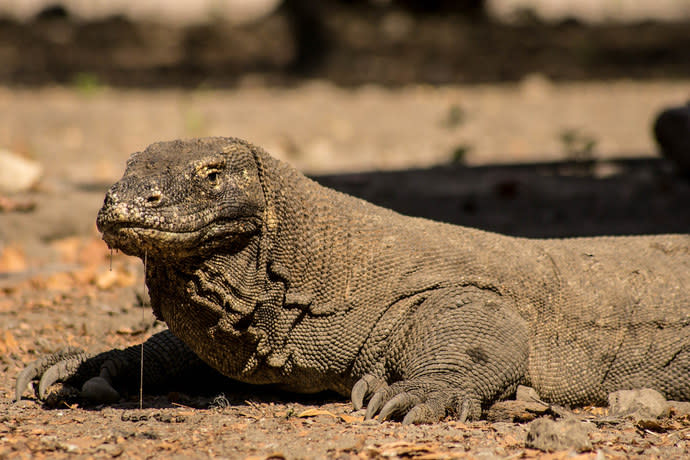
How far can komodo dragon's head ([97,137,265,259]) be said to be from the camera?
321cm

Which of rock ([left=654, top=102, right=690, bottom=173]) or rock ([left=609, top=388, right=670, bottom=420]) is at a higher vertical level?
rock ([left=654, top=102, right=690, bottom=173])

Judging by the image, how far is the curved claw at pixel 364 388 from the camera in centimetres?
361

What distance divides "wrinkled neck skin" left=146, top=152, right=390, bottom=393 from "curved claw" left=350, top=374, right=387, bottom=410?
11cm

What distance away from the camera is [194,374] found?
420 cm

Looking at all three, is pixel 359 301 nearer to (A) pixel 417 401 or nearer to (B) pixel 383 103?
(A) pixel 417 401

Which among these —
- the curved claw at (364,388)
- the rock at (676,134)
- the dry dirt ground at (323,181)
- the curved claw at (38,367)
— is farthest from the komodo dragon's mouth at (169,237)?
the rock at (676,134)

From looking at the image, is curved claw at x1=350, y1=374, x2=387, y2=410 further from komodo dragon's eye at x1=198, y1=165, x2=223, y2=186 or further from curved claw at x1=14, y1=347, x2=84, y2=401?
curved claw at x1=14, y1=347, x2=84, y2=401

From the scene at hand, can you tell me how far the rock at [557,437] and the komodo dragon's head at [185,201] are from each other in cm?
143

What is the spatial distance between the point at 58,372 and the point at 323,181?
403cm

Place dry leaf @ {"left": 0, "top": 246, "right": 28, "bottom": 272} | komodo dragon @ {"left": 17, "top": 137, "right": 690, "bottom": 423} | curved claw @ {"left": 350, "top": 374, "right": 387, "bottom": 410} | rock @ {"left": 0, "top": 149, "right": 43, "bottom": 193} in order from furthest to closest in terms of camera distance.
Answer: rock @ {"left": 0, "top": 149, "right": 43, "bottom": 193}, dry leaf @ {"left": 0, "top": 246, "right": 28, "bottom": 272}, curved claw @ {"left": 350, "top": 374, "right": 387, "bottom": 410}, komodo dragon @ {"left": 17, "top": 137, "right": 690, "bottom": 423}

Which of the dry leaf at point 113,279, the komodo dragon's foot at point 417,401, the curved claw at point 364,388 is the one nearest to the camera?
the komodo dragon's foot at point 417,401

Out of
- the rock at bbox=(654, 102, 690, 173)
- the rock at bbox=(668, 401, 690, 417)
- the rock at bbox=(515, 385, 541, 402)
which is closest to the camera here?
the rock at bbox=(515, 385, 541, 402)

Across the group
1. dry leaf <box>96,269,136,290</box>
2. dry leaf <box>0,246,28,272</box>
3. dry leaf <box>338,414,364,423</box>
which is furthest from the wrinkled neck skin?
dry leaf <box>0,246,28,272</box>

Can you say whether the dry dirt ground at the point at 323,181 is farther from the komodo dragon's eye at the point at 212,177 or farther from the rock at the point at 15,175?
the komodo dragon's eye at the point at 212,177
